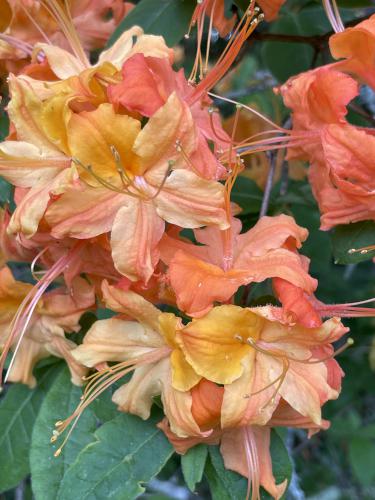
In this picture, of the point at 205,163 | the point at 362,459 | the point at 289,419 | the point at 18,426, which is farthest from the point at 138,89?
the point at 362,459

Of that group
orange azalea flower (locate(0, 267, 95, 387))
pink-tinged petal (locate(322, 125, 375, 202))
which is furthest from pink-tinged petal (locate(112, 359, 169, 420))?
pink-tinged petal (locate(322, 125, 375, 202))

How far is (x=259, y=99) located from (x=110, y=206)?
4.09ft

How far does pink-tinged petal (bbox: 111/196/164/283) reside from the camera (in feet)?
4.24

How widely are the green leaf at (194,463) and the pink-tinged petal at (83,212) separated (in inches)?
16.2

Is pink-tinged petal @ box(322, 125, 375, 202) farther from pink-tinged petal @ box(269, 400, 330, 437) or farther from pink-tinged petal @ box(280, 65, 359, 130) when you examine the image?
pink-tinged petal @ box(269, 400, 330, 437)

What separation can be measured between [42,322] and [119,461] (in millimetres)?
319

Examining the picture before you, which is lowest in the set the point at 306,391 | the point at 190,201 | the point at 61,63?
the point at 306,391

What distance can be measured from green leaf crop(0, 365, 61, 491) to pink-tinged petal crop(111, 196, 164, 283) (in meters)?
0.50

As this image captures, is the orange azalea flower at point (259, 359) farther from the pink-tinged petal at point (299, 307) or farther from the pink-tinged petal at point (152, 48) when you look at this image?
the pink-tinged petal at point (152, 48)

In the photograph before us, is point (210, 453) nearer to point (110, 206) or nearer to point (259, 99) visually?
point (110, 206)

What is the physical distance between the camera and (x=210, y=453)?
1430 mm

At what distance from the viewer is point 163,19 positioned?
1.70 meters

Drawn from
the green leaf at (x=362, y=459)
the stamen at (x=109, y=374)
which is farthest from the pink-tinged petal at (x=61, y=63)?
the green leaf at (x=362, y=459)

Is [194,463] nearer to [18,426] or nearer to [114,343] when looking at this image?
[114,343]
